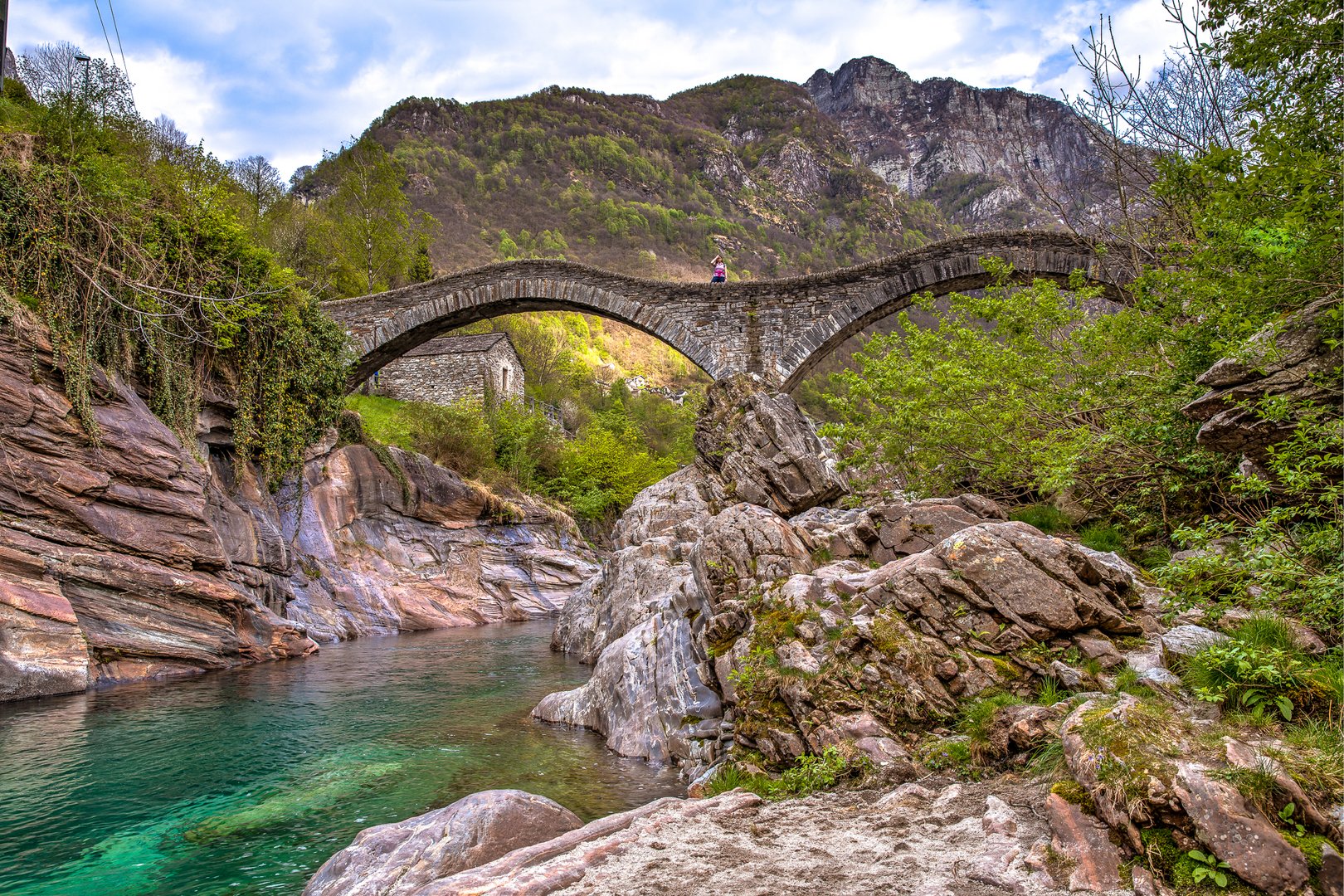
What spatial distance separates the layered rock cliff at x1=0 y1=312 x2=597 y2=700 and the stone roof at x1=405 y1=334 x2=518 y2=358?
1652cm

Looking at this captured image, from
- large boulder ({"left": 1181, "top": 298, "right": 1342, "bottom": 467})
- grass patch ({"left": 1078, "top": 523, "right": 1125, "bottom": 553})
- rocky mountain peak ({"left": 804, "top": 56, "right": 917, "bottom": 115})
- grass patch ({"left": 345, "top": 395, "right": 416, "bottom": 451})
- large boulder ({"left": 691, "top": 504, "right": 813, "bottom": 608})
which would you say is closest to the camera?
large boulder ({"left": 1181, "top": 298, "right": 1342, "bottom": 467})

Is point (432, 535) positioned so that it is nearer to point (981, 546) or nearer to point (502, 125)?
point (981, 546)

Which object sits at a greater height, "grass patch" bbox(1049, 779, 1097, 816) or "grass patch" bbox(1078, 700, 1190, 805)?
"grass patch" bbox(1078, 700, 1190, 805)

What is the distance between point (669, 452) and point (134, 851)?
3434 centimetres

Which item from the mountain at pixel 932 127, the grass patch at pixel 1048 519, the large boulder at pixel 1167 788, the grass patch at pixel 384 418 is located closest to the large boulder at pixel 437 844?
the large boulder at pixel 1167 788

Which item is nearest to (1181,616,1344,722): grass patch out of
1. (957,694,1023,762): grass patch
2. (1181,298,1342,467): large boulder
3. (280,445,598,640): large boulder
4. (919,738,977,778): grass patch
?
(957,694,1023,762): grass patch

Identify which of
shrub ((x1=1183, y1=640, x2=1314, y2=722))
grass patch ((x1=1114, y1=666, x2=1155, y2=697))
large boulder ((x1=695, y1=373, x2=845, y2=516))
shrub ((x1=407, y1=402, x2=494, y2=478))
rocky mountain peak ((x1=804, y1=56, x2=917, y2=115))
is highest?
rocky mountain peak ((x1=804, y1=56, x2=917, y2=115))

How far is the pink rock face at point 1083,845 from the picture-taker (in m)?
2.63

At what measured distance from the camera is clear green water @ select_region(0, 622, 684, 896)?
4.60 meters

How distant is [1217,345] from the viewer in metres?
6.17

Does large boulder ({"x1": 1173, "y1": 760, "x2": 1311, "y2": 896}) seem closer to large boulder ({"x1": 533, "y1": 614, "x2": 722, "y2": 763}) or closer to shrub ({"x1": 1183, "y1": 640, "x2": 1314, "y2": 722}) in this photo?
shrub ({"x1": 1183, "y1": 640, "x2": 1314, "y2": 722})

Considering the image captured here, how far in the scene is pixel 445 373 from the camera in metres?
33.9

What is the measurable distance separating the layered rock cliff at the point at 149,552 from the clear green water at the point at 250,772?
88cm

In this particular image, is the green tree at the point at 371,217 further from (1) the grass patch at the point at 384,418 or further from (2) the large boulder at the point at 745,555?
(2) the large boulder at the point at 745,555
